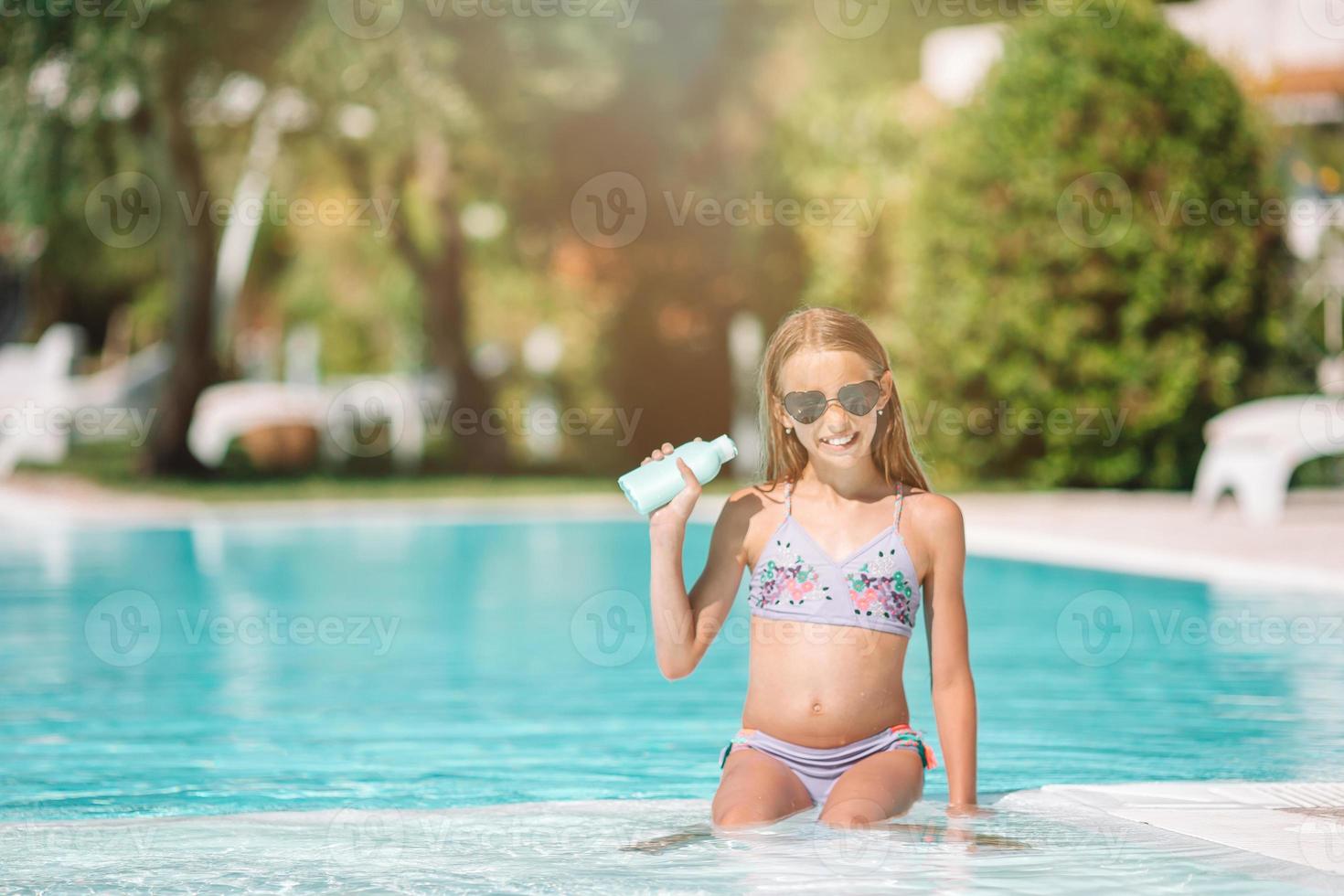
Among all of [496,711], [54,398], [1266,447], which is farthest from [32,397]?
[496,711]

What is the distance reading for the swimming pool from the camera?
453cm

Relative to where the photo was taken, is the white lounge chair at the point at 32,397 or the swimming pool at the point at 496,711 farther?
the white lounge chair at the point at 32,397

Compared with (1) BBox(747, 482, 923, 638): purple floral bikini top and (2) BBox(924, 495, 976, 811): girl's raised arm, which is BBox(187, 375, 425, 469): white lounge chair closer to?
(1) BBox(747, 482, 923, 638): purple floral bikini top

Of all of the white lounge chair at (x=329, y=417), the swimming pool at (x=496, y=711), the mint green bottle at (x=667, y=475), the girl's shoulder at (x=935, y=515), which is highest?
the white lounge chair at (x=329, y=417)

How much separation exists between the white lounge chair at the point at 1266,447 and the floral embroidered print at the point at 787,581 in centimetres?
1207

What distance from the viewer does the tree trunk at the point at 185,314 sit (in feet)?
82.0

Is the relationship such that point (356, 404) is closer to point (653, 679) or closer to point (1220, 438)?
point (1220, 438)

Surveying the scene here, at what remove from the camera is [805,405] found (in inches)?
177

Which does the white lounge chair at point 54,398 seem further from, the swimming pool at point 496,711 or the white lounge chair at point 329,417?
the swimming pool at point 496,711

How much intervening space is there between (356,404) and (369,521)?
10.4 meters

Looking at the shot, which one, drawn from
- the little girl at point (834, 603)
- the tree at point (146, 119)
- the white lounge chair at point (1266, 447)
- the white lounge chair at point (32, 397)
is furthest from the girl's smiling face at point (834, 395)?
the white lounge chair at point (32, 397)

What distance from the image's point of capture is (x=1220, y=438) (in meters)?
16.7

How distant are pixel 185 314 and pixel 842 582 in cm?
2244

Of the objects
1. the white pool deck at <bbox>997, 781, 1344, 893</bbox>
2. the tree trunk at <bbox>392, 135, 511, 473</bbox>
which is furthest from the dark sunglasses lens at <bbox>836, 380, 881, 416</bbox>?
the tree trunk at <bbox>392, 135, 511, 473</bbox>
